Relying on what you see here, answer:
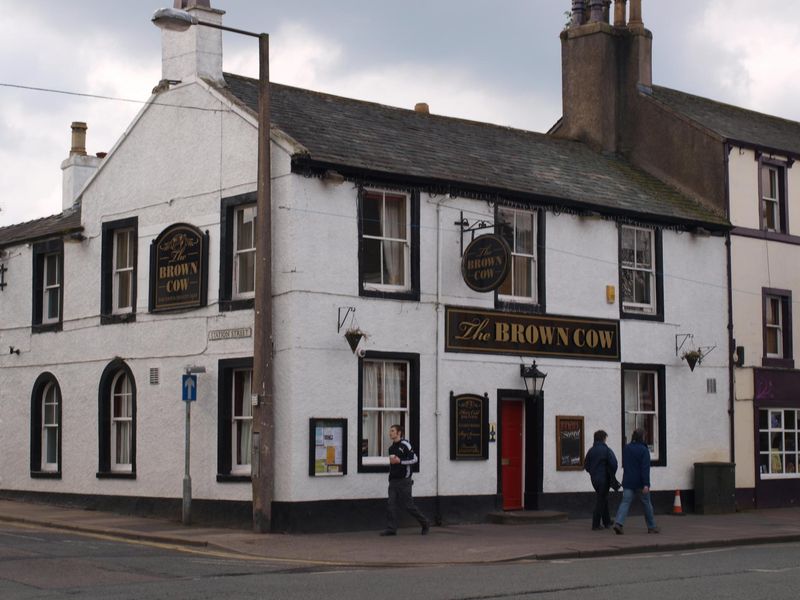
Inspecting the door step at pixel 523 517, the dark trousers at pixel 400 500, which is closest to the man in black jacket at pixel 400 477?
the dark trousers at pixel 400 500

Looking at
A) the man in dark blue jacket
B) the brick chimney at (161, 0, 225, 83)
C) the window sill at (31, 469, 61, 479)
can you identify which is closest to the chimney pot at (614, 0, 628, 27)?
the brick chimney at (161, 0, 225, 83)

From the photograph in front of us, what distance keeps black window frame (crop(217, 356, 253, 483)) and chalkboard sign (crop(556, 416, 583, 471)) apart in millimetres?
6416

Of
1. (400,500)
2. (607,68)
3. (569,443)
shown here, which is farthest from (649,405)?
(607,68)

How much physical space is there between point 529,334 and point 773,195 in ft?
28.8

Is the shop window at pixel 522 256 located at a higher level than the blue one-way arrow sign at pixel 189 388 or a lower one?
higher

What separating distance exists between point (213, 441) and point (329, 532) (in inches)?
116

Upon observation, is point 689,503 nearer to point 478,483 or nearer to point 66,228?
point 478,483

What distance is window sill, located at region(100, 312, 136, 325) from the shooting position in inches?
968

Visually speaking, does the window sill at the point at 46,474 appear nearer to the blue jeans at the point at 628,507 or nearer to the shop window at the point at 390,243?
the shop window at the point at 390,243

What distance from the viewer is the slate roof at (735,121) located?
29172 mm

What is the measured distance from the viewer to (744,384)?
91.4 feet

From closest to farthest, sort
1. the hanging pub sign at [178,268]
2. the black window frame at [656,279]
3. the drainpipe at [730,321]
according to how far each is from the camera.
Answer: the hanging pub sign at [178,268]
the black window frame at [656,279]
the drainpipe at [730,321]

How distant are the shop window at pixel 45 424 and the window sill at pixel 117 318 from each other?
2299mm

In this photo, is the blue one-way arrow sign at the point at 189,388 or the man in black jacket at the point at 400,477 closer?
the man in black jacket at the point at 400,477
